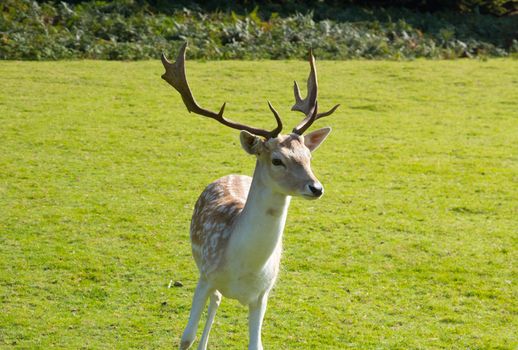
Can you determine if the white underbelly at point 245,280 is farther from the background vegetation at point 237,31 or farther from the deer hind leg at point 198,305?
the background vegetation at point 237,31

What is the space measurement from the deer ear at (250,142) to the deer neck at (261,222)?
0.12 m

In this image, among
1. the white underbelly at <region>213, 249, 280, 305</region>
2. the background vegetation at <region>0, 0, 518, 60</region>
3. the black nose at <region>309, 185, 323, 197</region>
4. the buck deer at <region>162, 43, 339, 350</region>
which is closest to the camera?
the black nose at <region>309, 185, 323, 197</region>

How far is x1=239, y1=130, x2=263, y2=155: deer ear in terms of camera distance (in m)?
5.72

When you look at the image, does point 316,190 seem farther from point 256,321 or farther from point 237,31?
point 237,31

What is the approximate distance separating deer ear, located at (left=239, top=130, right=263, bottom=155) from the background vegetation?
1314 cm

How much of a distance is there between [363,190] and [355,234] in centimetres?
180

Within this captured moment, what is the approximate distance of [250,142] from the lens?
5793mm

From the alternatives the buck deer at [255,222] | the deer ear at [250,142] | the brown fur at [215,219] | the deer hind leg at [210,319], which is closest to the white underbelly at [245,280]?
the buck deer at [255,222]

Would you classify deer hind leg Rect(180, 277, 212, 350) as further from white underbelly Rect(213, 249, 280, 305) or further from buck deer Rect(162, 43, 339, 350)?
white underbelly Rect(213, 249, 280, 305)

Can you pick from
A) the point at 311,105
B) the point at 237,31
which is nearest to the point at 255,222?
the point at 311,105

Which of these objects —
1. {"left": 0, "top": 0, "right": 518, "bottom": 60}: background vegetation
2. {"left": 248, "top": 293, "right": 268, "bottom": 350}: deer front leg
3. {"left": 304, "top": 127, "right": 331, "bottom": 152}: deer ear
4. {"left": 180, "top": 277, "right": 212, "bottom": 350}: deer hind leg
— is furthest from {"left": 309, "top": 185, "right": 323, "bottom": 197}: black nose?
{"left": 0, "top": 0, "right": 518, "bottom": 60}: background vegetation

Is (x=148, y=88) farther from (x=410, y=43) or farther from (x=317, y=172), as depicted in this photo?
(x=410, y=43)

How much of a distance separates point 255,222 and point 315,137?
2.91ft

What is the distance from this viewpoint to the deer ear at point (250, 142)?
18.8ft
